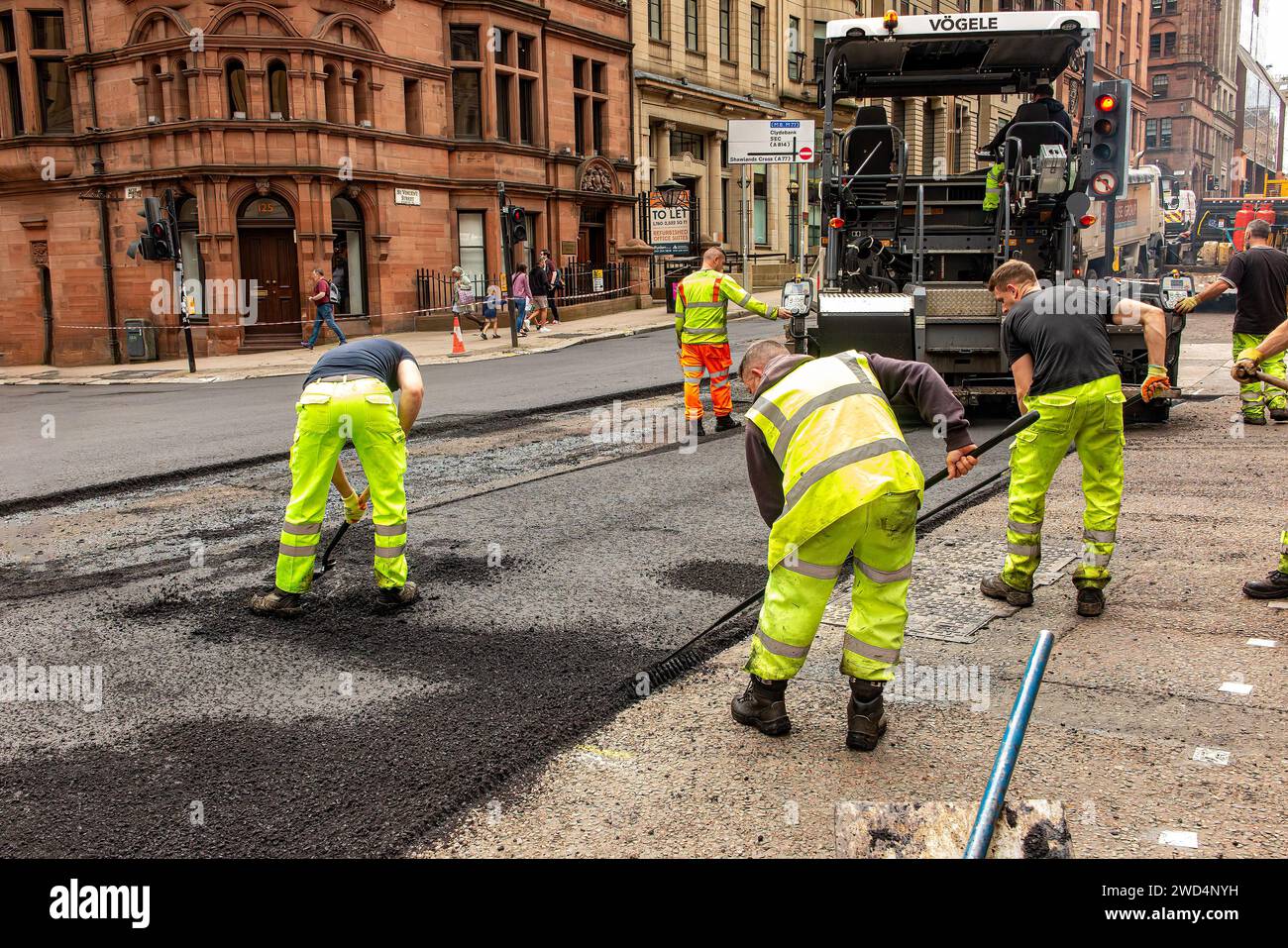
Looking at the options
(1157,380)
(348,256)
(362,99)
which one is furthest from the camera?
(348,256)

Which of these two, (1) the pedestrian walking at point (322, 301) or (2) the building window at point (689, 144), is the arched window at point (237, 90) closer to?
(1) the pedestrian walking at point (322, 301)

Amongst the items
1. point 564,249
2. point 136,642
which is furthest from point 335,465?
point 564,249

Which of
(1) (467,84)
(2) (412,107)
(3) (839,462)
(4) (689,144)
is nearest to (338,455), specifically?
(3) (839,462)

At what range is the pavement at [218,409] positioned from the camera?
10.6 metres

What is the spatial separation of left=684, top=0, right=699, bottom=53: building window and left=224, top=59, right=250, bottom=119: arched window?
1735cm

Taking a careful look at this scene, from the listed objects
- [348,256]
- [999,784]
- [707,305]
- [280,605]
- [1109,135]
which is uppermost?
Result: [1109,135]

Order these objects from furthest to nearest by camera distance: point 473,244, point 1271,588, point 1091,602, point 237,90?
point 473,244, point 237,90, point 1271,588, point 1091,602

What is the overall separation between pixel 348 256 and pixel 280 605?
23856 mm

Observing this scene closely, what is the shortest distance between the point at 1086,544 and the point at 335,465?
394cm

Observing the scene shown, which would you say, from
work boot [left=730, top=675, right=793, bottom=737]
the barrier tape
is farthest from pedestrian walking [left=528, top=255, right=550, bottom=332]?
work boot [left=730, top=675, right=793, bottom=737]

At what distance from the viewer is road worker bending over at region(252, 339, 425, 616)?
5.82 meters

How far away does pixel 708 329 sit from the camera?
38.0 ft

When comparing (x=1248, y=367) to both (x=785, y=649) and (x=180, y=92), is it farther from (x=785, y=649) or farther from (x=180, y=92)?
(x=180, y=92)

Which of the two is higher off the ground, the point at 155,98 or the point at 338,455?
the point at 155,98
